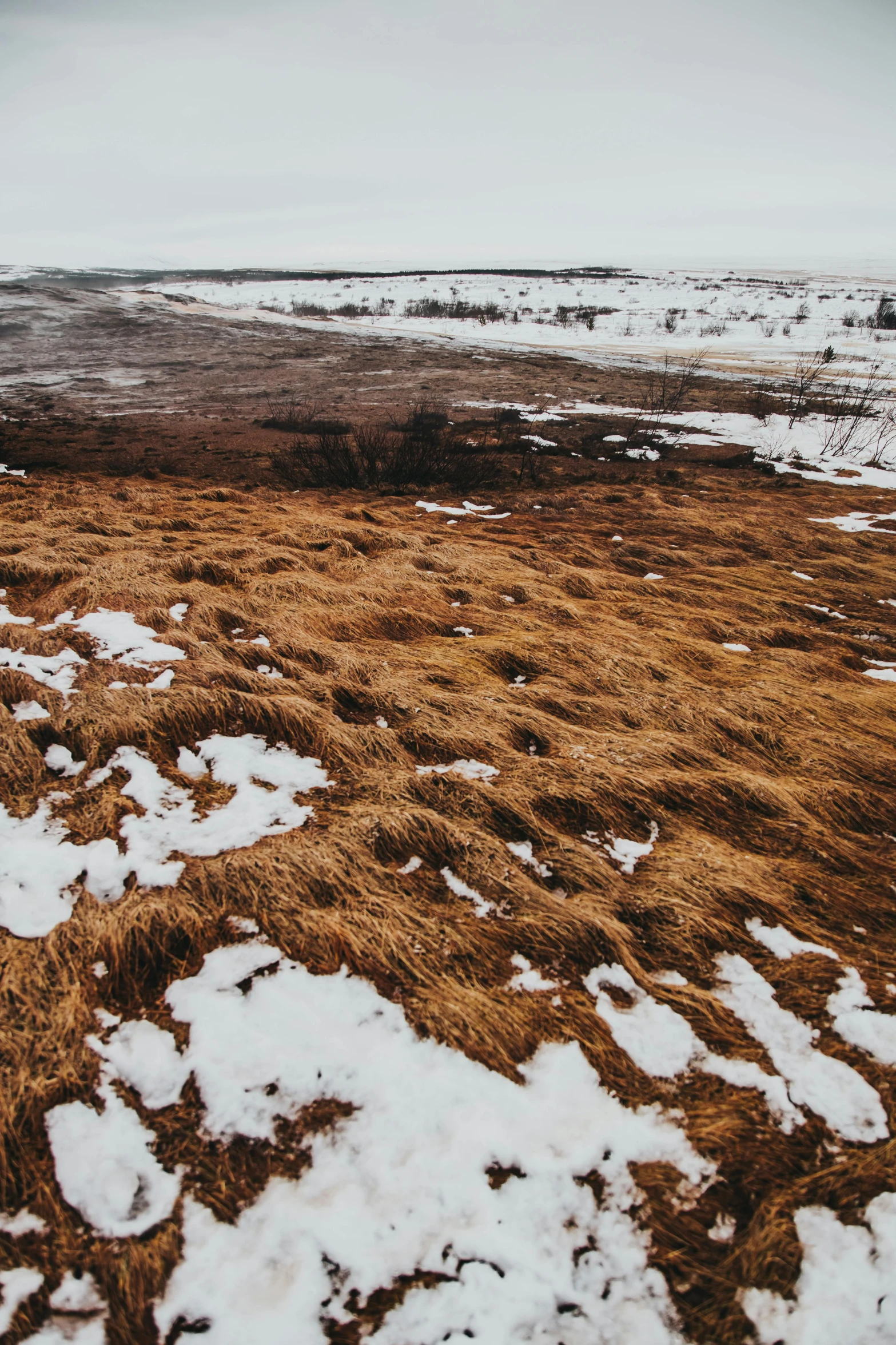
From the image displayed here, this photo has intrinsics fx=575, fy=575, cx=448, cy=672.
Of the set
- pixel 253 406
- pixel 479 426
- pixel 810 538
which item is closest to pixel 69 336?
pixel 253 406

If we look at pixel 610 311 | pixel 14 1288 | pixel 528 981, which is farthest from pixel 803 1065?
pixel 610 311

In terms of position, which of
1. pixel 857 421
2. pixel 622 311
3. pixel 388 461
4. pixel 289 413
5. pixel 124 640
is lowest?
pixel 124 640

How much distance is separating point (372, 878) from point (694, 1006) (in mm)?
1215

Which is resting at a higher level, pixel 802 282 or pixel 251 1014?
pixel 802 282

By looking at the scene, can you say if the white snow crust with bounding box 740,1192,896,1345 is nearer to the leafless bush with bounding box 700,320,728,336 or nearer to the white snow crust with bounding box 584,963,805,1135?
the white snow crust with bounding box 584,963,805,1135

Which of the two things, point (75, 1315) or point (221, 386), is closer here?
point (75, 1315)

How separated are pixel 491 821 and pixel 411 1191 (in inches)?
52.6

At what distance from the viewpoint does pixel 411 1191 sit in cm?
145

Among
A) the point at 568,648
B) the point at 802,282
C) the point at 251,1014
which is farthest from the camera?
the point at 802,282

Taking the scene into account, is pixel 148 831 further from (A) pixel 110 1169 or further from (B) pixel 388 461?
(B) pixel 388 461

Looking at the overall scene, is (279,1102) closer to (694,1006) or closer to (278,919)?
(278,919)

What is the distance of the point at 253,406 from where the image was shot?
14227 millimetres

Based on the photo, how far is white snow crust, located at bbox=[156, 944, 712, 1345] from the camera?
1288 mm

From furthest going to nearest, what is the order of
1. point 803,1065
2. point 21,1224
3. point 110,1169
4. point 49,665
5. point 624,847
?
1. point 49,665
2. point 624,847
3. point 803,1065
4. point 110,1169
5. point 21,1224
